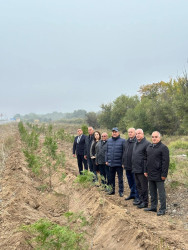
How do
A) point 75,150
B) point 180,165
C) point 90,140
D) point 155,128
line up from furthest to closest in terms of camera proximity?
point 155,128 → point 180,165 → point 75,150 → point 90,140

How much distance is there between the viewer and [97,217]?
5574 millimetres

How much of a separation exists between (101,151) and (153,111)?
23.2m

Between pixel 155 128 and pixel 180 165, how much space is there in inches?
811

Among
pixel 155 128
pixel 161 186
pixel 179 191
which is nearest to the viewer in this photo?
pixel 161 186

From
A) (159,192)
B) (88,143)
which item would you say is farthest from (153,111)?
(159,192)

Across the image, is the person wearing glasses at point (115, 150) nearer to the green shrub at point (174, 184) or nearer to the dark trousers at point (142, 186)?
the dark trousers at point (142, 186)

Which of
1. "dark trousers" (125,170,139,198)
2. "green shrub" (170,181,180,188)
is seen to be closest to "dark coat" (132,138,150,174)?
"dark trousers" (125,170,139,198)

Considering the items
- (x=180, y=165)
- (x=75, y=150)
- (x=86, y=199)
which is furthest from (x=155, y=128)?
(x=86, y=199)

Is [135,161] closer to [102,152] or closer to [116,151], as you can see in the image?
[116,151]

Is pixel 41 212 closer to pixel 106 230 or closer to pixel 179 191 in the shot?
pixel 106 230

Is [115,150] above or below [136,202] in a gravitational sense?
above

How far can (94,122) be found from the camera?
56.7m

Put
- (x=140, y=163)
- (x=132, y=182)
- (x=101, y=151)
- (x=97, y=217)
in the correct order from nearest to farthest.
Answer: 1. (x=97, y=217)
2. (x=140, y=163)
3. (x=132, y=182)
4. (x=101, y=151)

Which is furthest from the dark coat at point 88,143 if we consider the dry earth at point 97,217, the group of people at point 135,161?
the dry earth at point 97,217
